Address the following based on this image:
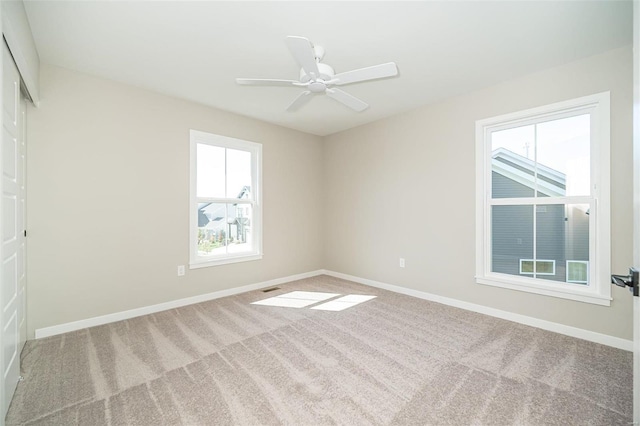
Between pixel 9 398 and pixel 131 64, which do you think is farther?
pixel 131 64

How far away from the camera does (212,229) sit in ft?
12.6

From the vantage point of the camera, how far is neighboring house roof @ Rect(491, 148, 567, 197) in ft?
9.15

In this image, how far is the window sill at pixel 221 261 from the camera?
3580 millimetres

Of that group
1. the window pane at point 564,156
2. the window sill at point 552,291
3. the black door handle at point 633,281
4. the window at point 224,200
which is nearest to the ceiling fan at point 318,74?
the black door handle at point 633,281

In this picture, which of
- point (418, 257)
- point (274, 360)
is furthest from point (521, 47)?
point (274, 360)

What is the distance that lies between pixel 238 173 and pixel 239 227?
0.79m

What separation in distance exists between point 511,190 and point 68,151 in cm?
456

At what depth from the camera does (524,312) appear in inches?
114

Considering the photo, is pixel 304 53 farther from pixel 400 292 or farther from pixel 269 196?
pixel 400 292

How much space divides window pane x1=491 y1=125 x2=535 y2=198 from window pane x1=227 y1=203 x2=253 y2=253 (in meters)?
3.25

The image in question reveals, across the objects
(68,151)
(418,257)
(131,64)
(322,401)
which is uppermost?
(131,64)

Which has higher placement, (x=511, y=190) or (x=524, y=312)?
(x=511, y=190)

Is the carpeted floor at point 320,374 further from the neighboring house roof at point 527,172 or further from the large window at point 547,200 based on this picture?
the neighboring house roof at point 527,172

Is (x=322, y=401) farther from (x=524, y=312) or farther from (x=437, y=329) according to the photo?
(x=524, y=312)
